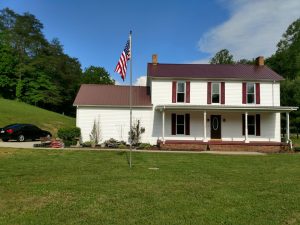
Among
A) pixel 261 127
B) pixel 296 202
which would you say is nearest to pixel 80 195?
pixel 296 202

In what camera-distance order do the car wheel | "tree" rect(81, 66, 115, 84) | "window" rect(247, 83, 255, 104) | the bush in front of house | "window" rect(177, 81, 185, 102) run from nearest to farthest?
the bush in front of house → "window" rect(177, 81, 185, 102) → the car wheel → "window" rect(247, 83, 255, 104) → "tree" rect(81, 66, 115, 84)

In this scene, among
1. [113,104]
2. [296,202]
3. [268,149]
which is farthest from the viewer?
[113,104]

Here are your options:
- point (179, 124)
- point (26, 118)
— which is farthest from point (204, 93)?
point (26, 118)

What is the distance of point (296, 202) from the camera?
7.89m

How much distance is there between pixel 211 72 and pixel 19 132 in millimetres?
15721

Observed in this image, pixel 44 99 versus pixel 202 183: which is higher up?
pixel 44 99

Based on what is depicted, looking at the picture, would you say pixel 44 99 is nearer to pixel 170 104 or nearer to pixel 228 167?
pixel 170 104

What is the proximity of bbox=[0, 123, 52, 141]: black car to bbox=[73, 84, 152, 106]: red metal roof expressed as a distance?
→ 477 centimetres

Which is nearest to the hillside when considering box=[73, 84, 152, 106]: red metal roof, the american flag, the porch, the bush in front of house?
box=[73, 84, 152, 106]: red metal roof

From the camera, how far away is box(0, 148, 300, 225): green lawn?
6551 millimetres

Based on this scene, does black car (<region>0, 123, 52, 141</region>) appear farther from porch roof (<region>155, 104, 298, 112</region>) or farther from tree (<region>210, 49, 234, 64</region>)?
tree (<region>210, 49, 234, 64</region>)

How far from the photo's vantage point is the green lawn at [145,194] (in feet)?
21.5

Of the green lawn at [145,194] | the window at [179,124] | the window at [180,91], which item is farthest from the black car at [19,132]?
the green lawn at [145,194]

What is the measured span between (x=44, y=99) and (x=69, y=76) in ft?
37.7
